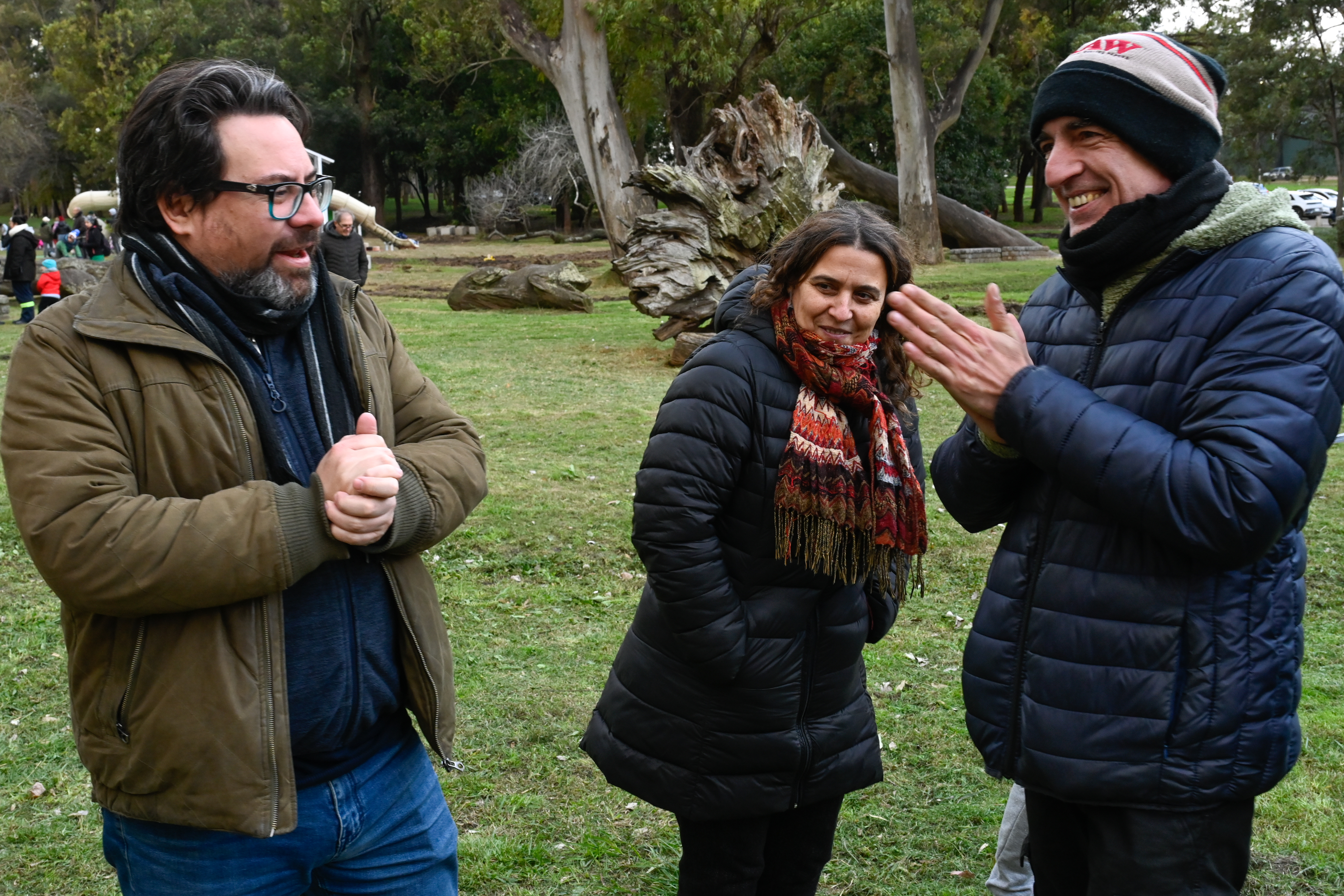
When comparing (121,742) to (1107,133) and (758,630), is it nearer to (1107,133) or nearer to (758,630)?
(758,630)

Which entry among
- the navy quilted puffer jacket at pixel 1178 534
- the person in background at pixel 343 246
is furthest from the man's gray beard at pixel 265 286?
the person in background at pixel 343 246

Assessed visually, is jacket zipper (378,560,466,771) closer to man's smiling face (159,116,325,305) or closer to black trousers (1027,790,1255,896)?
man's smiling face (159,116,325,305)

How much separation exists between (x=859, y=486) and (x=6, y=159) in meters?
52.7

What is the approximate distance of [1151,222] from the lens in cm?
212

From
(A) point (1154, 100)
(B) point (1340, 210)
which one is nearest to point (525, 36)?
(A) point (1154, 100)

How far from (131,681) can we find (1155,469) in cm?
178

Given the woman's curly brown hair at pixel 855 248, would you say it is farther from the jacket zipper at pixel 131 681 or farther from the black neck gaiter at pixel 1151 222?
the jacket zipper at pixel 131 681

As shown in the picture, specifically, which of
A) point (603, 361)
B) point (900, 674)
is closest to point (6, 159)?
point (603, 361)

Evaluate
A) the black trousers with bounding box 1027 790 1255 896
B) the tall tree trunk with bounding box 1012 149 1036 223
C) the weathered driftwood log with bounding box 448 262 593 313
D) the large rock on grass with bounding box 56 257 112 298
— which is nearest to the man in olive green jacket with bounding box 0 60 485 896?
the black trousers with bounding box 1027 790 1255 896

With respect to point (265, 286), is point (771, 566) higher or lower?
lower

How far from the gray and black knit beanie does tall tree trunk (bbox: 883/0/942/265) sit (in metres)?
22.8

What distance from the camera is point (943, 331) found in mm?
2219

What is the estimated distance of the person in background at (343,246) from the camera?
11195 millimetres

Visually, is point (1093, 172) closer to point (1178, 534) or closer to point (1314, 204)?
point (1178, 534)
